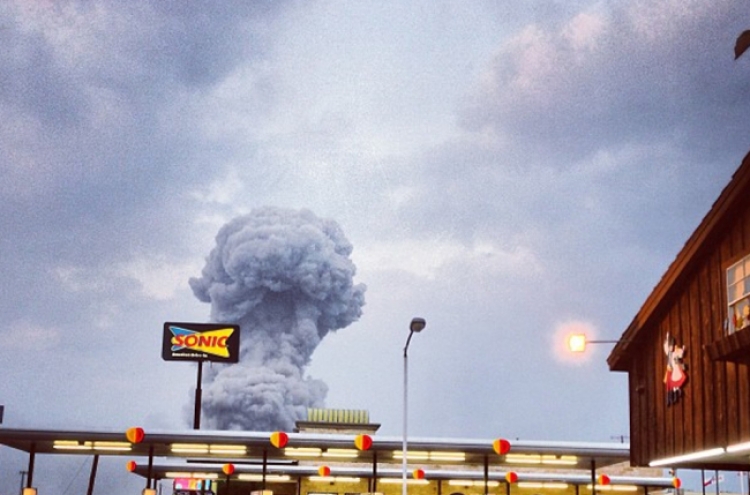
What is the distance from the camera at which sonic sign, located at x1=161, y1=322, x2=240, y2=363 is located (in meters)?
56.9

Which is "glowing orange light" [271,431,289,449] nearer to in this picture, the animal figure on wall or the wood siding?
the wood siding

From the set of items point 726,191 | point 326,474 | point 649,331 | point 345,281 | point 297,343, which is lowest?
point 326,474

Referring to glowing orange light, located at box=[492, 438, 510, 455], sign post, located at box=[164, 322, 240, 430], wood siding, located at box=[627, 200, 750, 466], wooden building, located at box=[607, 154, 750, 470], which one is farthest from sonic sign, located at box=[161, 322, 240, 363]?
wood siding, located at box=[627, 200, 750, 466]

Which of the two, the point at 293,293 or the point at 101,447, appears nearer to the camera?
the point at 101,447

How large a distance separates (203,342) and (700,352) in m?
40.8

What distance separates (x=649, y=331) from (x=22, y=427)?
1903cm

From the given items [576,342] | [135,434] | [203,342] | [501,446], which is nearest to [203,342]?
[203,342]

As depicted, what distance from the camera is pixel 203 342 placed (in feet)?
189

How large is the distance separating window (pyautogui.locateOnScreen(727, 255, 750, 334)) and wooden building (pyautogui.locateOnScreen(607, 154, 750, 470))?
0.8 inches

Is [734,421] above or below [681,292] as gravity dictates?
below

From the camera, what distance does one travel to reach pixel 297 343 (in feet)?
445

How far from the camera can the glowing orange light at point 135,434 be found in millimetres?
29375

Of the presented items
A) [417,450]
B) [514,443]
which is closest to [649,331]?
[514,443]

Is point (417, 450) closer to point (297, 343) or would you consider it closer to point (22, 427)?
point (22, 427)
